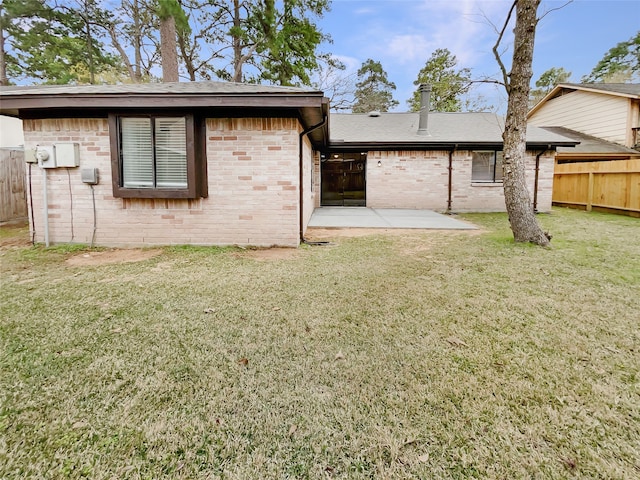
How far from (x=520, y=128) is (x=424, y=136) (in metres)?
6.76

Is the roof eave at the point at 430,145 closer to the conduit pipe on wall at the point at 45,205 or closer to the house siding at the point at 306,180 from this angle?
the house siding at the point at 306,180

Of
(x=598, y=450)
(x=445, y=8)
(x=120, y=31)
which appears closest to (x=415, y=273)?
(x=598, y=450)

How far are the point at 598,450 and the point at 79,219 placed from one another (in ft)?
24.6

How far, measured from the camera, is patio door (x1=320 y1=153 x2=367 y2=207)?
43.4 feet

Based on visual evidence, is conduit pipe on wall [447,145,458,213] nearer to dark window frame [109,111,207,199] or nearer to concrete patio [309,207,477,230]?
concrete patio [309,207,477,230]

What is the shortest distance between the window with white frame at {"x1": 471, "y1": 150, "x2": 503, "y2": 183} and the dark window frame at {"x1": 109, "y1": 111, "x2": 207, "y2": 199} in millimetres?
10206

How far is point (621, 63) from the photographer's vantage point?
85.1ft

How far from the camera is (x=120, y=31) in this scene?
15750 millimetres

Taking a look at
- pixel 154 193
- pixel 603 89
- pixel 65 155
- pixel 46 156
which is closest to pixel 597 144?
pixel 603 89

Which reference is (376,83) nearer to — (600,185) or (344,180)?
(344,180)

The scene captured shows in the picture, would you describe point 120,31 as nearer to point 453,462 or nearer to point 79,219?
point 79,219

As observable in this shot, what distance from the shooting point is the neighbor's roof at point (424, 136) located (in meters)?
11.7

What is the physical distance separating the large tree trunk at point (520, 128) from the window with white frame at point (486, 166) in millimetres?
6506

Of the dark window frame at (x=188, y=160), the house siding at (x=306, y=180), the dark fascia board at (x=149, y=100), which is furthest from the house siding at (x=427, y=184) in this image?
the dark window frame at (x=188, y=160)
